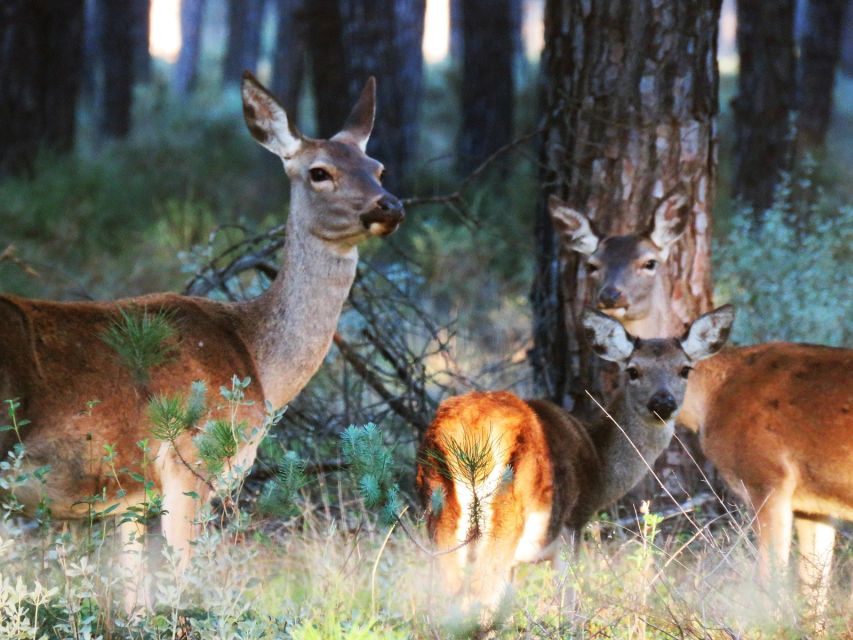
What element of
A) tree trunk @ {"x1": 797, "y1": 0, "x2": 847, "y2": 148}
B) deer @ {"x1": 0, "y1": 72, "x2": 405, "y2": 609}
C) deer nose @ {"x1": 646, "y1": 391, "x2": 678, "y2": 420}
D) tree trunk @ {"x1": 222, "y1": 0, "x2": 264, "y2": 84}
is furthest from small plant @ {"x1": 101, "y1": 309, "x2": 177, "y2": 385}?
tree trunk @ {"x1": 222, "y1": 0, "x2": 264, "y2": 84}

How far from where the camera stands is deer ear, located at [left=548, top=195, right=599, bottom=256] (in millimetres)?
6594

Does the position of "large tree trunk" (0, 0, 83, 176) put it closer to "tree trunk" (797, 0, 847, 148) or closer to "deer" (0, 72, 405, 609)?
"deer" (0, 72, 405, 609)

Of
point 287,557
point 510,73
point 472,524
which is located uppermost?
point 510,73

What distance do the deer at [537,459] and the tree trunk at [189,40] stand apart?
100.0 feet

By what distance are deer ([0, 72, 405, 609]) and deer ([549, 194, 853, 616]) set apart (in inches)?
53.5

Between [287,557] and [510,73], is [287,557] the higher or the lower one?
the lower one

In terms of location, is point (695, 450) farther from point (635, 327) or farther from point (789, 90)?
point (789, 90)

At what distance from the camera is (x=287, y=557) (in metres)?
5.85

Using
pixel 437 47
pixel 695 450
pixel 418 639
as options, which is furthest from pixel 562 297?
pixel 437 47

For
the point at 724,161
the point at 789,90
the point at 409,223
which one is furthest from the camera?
the point at 724,161

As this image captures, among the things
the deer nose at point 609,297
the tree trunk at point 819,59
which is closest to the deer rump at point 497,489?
the deer nose at point 609,297

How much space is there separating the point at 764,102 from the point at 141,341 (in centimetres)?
961

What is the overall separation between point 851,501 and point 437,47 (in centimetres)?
6349

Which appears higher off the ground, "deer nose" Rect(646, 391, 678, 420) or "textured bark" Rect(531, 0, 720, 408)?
"textured bark" Rect(531, 0, 720, 408)
